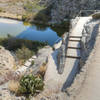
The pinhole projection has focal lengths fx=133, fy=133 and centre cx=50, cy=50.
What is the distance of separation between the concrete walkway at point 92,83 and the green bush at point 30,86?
2.58 m

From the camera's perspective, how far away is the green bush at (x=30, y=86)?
19.4ft

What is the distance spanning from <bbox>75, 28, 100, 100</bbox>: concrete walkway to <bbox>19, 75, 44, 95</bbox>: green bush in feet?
8.45

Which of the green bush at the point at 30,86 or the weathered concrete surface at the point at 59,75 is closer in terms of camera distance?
the green bush at the point at 30,86

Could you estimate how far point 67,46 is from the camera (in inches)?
344

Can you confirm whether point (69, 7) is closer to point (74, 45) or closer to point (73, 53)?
point (74, 45)

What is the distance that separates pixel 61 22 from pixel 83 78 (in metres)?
24.5

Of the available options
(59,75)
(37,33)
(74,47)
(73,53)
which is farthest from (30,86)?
(37,33)

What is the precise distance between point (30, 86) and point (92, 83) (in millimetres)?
2848

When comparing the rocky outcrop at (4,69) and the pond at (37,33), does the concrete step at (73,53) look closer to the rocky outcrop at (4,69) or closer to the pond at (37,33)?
the rocky outcrop at (4,69)

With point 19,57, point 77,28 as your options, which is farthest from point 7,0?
point 77,28

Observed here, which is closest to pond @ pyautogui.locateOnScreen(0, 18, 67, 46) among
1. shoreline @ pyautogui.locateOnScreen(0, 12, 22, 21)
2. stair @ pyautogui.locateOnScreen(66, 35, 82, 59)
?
shoreline @ pyautogui.locateOnScreen(0, 12, 22, 21)

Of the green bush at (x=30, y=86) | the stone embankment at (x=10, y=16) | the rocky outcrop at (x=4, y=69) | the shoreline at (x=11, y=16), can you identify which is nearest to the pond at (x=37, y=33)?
the shoreline at (x=11, y=16)

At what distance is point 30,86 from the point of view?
590cm

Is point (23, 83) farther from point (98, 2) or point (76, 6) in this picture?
point (76, 6)
